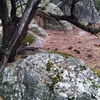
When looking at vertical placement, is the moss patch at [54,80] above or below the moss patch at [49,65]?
below

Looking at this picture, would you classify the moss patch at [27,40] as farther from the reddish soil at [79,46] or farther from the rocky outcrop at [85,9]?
the rocky outcrop at [85,9]

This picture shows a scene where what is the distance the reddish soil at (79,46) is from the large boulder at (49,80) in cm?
232

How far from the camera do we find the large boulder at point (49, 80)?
3676 millimetres

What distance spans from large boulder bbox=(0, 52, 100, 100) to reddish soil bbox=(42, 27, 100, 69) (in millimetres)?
2318

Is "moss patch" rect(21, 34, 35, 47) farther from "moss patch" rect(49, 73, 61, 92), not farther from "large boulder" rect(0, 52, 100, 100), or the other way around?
"moss patch" rect(49, 73, 61, 92)

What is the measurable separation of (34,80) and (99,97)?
3.49ft

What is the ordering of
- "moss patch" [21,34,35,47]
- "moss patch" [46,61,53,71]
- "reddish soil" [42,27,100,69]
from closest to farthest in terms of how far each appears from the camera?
"moss patch" [46,61,53,71] → "reddish soil" [42,27,100,69] → "moss patch" [21,34,35,47]

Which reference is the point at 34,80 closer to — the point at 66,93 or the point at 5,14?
the point at 66,93

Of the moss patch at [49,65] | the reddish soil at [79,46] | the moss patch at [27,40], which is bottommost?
the reddish soil at [79,46]

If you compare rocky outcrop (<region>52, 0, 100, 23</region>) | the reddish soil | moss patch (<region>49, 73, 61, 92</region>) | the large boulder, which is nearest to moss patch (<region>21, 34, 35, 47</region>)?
the reddish soil

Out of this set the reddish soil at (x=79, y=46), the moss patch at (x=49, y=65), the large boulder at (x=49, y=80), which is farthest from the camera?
the reddish soil at (x=79, y=46)

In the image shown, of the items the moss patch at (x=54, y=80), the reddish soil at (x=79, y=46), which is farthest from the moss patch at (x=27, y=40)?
the moss patch at (x=54, y=80)

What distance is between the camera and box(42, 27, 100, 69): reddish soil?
6.88 metres

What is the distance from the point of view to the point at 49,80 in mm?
3766
